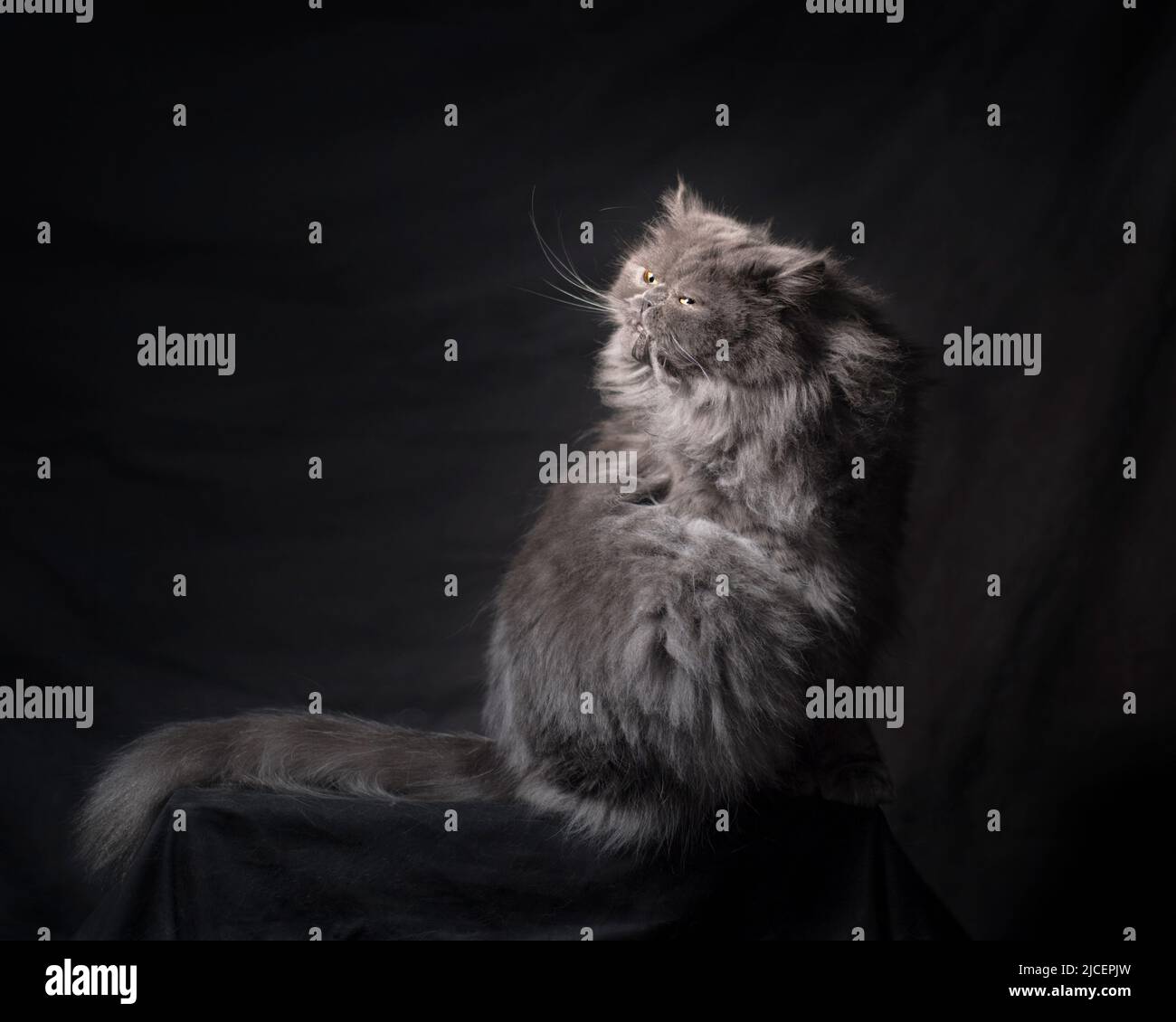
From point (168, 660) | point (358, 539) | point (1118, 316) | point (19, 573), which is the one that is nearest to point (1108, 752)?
point (1118, 316)

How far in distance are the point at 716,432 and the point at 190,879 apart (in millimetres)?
1185

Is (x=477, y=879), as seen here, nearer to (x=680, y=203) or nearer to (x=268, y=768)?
(x=268, y=768)

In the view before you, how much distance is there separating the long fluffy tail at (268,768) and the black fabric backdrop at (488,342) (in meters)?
0.72

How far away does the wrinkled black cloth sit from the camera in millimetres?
2020

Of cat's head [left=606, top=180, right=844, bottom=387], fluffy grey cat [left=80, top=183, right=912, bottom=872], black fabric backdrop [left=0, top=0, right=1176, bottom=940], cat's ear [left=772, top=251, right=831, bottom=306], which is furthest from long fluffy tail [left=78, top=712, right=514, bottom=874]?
cat's ear [left=772, top=251, right=831, bottom=306]

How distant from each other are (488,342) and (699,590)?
1.33 metres

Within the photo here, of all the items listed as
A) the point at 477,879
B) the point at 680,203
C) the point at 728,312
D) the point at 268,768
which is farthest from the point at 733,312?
the point at 268,768

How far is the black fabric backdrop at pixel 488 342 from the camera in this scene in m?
2.91

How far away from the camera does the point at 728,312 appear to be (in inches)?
79.7

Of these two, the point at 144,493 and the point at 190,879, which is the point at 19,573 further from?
the point at 190,879

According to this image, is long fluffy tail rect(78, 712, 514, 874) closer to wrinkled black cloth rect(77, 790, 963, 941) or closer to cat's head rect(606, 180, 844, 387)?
wrinkled black cloth rect(77, 790, 963, 941)

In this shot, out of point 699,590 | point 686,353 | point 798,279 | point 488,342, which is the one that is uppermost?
point 488,342

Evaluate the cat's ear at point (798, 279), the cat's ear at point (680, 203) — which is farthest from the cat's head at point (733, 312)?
the cat's ear at point (680, 203)

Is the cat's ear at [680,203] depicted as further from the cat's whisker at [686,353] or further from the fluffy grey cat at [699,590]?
the cat's whisker at [686,353]
